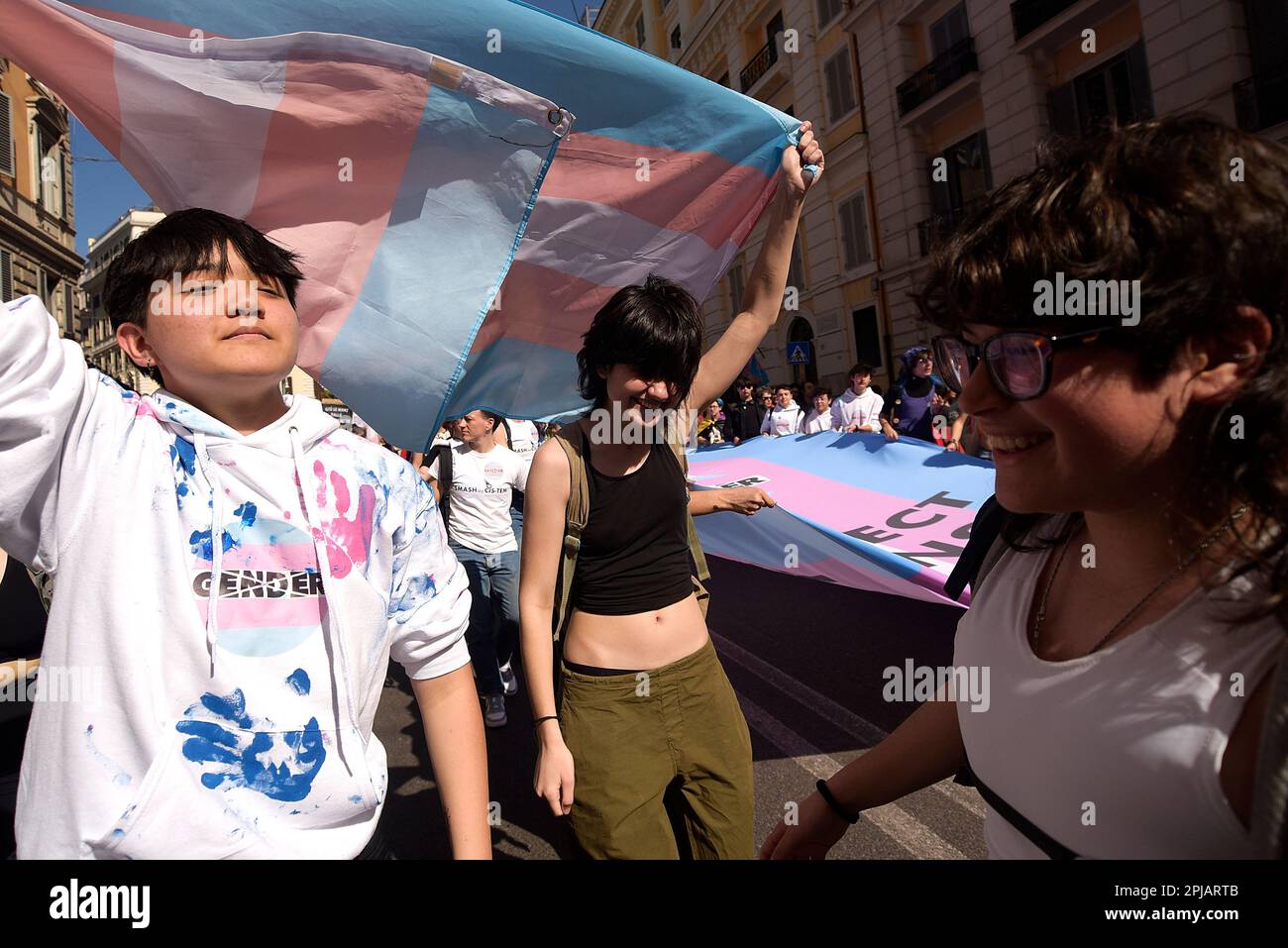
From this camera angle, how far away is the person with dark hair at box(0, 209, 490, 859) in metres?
1.06

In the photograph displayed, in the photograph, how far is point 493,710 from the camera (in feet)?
14.8

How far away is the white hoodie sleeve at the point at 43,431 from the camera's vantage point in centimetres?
100

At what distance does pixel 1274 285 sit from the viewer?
833 mm

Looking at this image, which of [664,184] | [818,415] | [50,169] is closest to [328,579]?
[664,184]

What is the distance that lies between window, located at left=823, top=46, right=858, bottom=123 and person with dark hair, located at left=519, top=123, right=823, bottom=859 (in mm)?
20023

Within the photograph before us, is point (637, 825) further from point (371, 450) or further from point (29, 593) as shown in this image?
point (29, 593)

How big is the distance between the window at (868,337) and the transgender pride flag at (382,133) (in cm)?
1730

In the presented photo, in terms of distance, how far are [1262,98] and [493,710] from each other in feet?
43.6

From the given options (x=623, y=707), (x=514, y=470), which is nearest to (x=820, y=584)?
(x=514, y=470)

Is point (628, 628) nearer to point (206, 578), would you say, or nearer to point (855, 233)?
point (206, 578)

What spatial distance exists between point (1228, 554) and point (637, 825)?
1.57 metres

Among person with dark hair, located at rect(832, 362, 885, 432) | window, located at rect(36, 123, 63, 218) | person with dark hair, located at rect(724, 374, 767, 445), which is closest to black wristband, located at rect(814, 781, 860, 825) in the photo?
person with dark hair, located at rect(832, 362, 885, 432)

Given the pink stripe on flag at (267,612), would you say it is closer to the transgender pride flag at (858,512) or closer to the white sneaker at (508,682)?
the transgender pride flag at (858,512)

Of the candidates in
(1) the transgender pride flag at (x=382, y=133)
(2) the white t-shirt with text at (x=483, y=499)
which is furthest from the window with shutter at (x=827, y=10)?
(1) the transgender pride flag at (x=382, y=133)
